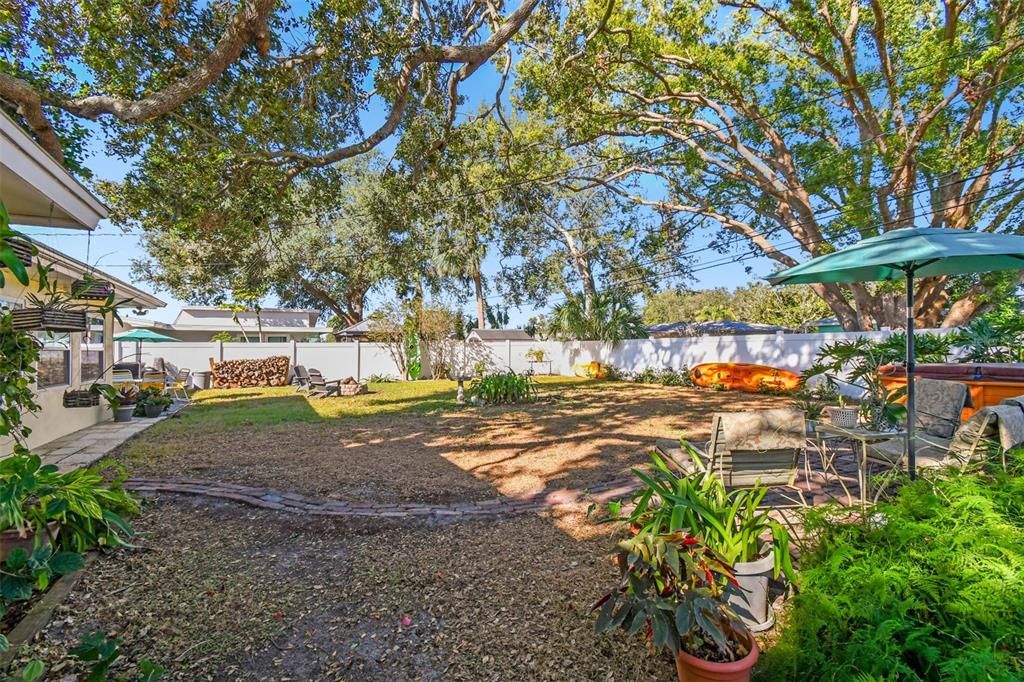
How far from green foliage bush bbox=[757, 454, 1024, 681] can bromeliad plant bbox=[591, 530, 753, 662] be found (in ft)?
0.90

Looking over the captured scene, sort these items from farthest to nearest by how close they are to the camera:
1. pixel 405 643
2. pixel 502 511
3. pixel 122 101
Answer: pixel 122 101
pixel 502 511
pixel 405 643

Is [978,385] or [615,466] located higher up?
[978,385]

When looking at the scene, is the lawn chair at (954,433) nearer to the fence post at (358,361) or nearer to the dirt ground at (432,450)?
the dirt ground at (432,450)

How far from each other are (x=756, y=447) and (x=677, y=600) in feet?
5.75

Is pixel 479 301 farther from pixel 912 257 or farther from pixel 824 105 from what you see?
pixel 912 257

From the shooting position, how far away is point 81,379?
Answer: 8070 mm

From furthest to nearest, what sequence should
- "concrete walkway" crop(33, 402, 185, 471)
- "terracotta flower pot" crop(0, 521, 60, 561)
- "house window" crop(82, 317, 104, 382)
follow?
"house window" crop(82, 317, 104, 382)
"concrete walkway" crop(33, 402, 185, 471)
"terracotta flower pot" crop(0, 521, 60, 561)

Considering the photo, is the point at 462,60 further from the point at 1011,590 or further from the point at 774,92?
the point at 774,92

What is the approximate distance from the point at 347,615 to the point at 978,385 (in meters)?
7.34

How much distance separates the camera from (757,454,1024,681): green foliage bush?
1.61 m

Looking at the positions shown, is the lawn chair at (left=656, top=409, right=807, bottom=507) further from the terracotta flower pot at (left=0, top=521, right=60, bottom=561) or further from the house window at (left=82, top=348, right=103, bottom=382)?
the house window at (left=82, top=348, right=103, bottom=382)

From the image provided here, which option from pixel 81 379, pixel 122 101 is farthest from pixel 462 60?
pixel 81 379

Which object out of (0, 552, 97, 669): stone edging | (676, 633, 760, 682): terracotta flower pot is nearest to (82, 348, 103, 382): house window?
(0, 552, 97, 669): stone edging

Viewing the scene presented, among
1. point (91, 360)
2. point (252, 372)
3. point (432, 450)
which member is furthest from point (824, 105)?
point (252, 372)
